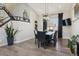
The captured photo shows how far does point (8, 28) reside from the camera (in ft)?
6.45

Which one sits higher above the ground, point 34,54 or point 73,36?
point 73,36

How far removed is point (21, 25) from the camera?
204cm

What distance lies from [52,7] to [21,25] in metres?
0.59

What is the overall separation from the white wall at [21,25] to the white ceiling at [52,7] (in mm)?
84

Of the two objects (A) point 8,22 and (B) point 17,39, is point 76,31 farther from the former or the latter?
(A) point 8,22

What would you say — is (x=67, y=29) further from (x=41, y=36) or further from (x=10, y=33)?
(x=10, y=33)

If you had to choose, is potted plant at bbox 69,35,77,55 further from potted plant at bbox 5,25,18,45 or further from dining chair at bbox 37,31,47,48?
potted plant at bbox 5,25,18,45

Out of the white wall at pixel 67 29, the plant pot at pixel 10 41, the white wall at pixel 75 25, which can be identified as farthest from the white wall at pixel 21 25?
the white wall at pixel 75 25

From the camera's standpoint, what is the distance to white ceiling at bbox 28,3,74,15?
1.97m

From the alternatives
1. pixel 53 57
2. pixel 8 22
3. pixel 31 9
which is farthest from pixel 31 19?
pixel 53 57

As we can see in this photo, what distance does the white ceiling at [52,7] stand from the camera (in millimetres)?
1972

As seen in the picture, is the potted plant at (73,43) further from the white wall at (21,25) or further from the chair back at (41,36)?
the white wall at (21,25)

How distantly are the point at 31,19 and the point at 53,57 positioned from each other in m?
0.72

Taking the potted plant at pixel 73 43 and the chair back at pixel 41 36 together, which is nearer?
the potted plant at pixel 73 43
